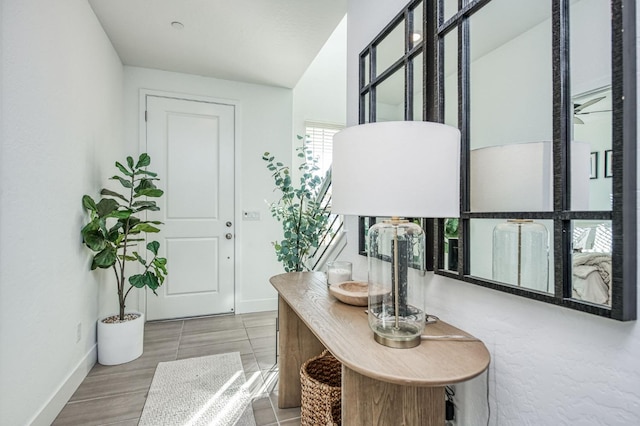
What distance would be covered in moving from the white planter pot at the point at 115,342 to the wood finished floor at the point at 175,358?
0.19 ft

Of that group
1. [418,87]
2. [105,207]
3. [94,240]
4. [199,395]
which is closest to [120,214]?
[105,207]

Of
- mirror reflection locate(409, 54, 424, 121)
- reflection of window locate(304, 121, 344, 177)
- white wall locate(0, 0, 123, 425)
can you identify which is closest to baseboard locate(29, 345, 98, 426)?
white wall locate(0, 0, 123, 425)

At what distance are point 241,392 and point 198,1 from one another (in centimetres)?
268

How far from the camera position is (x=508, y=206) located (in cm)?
101

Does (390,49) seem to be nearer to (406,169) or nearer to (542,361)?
(406,169)

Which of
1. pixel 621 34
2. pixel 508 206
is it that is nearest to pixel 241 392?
pixel 508 206

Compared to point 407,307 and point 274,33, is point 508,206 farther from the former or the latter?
point 274,33

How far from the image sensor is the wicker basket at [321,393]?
1.43 m

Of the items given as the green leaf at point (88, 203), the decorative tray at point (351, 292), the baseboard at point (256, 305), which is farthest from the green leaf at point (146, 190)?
the decorative tray at point (351, 292)

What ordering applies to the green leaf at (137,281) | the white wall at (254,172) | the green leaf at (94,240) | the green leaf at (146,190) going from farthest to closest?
1. the white wall at (254,172)
2. the green leaf at (146,190)
3. the green leaf at (137,281)
4. the green leaf at (94,240)

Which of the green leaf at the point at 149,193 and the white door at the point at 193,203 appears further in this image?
the white door at the point at 193,203

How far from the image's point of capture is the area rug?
177cm

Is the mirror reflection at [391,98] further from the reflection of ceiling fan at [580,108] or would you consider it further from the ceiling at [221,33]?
the ceiling at [221,33]

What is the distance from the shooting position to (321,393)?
1.46 m
